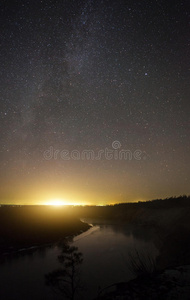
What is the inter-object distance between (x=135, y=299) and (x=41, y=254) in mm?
38051

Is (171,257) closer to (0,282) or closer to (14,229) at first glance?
(0,282)

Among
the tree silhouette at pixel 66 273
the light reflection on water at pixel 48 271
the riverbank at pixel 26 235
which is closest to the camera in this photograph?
the tree silhouette at pixel 66 273

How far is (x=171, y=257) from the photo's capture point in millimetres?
23406

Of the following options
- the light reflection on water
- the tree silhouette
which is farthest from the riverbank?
the tree silhouette

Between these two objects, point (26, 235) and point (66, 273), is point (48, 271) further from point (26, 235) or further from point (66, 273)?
point (26, 235)

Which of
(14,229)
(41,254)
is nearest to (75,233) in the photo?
(14,229)

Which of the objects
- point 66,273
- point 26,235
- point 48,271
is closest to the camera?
point 66,273

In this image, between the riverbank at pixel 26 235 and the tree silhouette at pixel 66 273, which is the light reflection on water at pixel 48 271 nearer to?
→ the tree silhouette at pixel 66 273

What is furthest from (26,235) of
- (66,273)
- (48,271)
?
(66,273)

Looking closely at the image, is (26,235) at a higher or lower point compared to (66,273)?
lower

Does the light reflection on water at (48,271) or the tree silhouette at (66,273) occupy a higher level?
the tree silhouette at (66,273)

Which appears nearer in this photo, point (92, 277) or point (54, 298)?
point (54, 298)

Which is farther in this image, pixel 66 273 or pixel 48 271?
pixel 48 271

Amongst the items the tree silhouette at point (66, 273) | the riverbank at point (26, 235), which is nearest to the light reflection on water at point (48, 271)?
the tree silhouette at point (66, 273)
